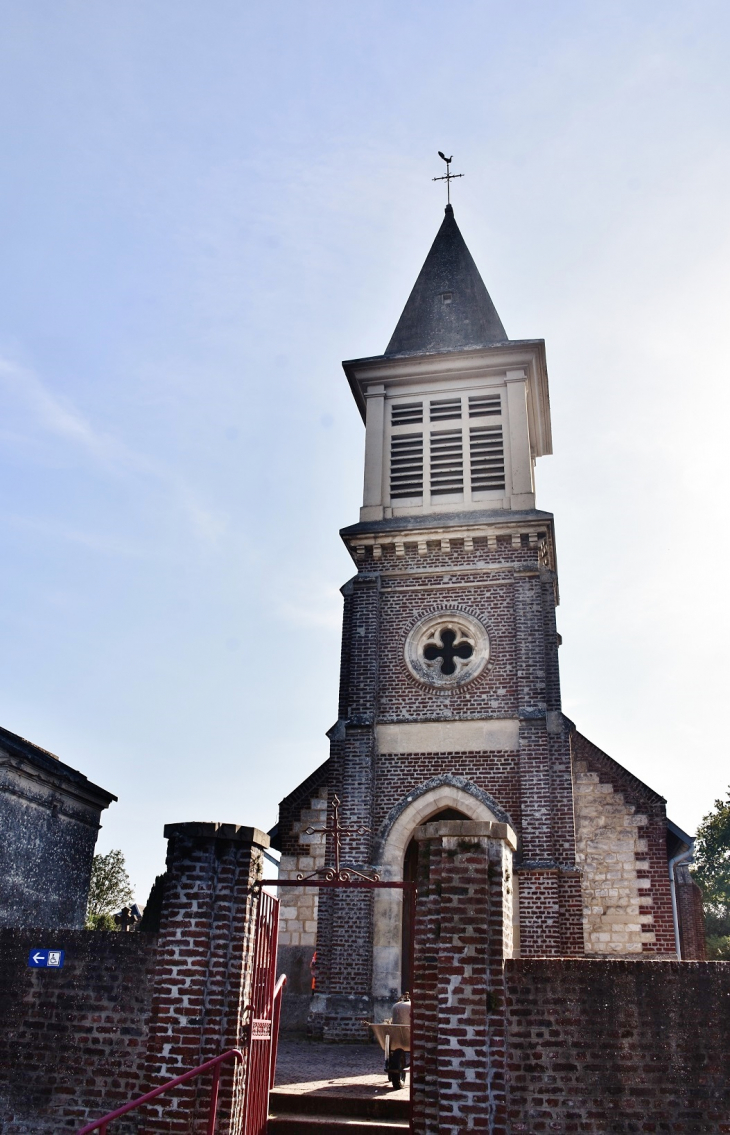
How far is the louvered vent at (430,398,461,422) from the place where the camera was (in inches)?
755

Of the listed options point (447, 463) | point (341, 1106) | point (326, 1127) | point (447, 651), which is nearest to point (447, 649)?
point (447, 651)

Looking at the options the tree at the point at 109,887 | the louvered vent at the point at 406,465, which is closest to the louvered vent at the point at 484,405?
the louvered vent at the point at 406,465

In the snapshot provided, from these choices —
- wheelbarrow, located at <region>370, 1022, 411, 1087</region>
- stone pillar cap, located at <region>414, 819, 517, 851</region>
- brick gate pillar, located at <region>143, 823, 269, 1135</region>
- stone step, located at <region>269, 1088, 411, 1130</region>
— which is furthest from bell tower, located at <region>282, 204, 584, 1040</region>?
stone pillar cap, located at <region>414, 819, 517, 851</region>

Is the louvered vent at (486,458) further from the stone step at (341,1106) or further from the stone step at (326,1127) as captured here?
the stone step at (326,1127)

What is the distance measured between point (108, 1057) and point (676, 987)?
4.47 m

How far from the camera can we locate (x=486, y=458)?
1852 centimetres

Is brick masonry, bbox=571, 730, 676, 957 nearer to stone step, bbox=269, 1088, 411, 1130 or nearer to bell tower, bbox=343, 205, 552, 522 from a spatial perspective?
bell tower, bbox=343, 205, 552, 522

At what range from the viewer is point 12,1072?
735 centimetres

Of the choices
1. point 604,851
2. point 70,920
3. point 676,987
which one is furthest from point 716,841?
point 676,987

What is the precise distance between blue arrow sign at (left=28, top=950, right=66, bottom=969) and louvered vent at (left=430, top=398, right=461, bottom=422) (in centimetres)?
1398

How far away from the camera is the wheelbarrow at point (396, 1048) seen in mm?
9953

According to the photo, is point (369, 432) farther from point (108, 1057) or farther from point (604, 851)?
point (108, 1057)

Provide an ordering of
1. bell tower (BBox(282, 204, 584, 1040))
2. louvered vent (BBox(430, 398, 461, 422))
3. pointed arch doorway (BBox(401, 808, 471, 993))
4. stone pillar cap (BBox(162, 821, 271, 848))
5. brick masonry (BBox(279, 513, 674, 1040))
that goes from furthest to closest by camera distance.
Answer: louvered vent (BBox(430, 398, 461, 422))
pointed arch doorway (BBox(401, 808, 471, 993))
bell tower (BBox(282, 204, 584, 1040))
brick masonry (BBox(279, 513, 674, 1040))
stone pillar cap (BBox(162, 821, 271, 848))

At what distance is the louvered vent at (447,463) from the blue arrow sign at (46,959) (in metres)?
12.7
